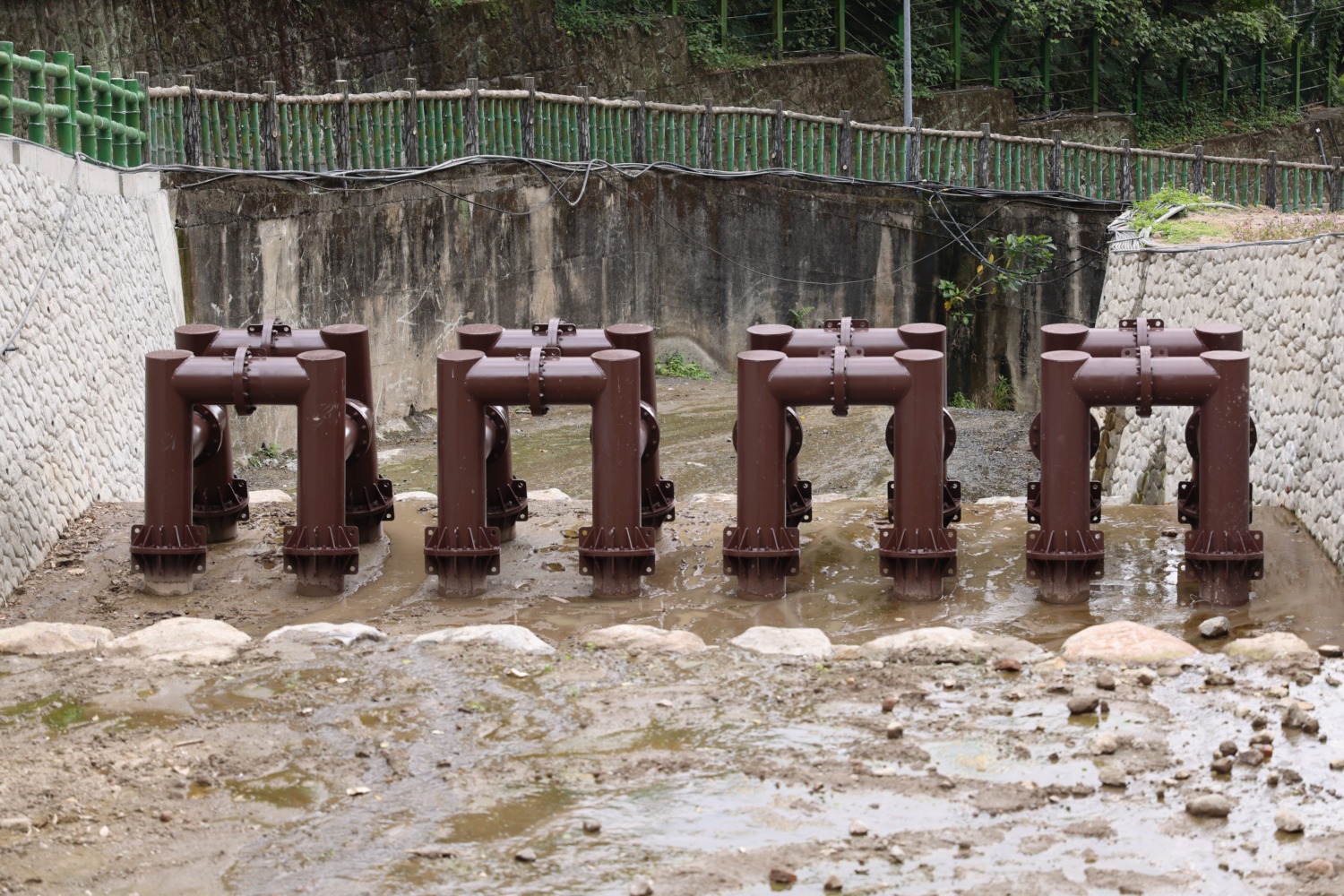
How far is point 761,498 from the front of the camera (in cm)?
1058

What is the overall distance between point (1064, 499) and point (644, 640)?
2778 mm

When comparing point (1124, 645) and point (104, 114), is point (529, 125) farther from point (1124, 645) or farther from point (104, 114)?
point (1124, 645)

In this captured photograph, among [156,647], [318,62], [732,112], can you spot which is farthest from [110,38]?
[156,647]

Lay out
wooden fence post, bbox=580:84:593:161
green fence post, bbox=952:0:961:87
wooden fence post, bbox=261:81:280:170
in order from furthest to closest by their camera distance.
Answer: green fence post, bbox=952:0:961:87
wooden fence post, bbox=580:84:593:161
wooden fence post, bbox=261:81:280:170

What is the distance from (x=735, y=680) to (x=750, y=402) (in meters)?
2.47

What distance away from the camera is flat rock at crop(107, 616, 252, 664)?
9.02 metres

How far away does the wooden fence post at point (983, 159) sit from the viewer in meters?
22.7

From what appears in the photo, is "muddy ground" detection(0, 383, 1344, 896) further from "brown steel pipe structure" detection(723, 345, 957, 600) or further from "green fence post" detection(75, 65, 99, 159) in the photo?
"green fence post" detection(75, 65, 99, 159)

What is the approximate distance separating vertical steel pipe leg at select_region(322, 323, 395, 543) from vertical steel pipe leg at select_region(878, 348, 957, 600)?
12.6 feet

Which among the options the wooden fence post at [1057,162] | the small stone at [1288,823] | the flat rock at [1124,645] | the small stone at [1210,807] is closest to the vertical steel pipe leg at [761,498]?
the flat rock at [1124,645]

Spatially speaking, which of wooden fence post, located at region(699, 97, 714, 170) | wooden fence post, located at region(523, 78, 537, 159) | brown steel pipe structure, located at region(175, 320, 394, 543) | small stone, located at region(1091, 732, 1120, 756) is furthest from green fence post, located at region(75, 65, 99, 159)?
small stone, located at region(1091, 732, 1120, 756)

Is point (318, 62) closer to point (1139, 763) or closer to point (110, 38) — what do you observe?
point (110, 38)

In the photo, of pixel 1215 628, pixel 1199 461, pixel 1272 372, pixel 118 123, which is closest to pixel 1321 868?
pixel 1215 628

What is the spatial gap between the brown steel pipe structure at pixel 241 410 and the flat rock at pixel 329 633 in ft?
4.53
